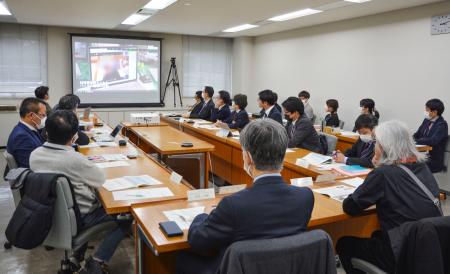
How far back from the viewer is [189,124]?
6383mm

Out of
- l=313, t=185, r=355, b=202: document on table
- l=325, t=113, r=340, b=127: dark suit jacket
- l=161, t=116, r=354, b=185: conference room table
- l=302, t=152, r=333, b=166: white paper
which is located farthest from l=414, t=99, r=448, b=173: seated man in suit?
l=313, t=185, r=355, b=202: document on table

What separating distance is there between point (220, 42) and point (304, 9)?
4348 mm

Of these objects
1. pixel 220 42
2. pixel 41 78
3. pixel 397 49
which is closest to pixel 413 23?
pixel 397 49

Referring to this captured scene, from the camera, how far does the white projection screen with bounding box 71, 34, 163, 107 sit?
874 cm

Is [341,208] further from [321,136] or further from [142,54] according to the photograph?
[142,54]

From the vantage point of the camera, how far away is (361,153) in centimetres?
358

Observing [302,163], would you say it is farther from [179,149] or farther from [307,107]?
[307,107]

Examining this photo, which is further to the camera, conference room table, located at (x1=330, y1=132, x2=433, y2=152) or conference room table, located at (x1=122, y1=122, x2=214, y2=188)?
conference room table, located at (x1=330, y1=132, x2=433, y2=152)

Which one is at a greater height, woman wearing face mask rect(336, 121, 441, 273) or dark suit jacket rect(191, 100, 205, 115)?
dark suit jacket rect(191, 100, 205, 115)

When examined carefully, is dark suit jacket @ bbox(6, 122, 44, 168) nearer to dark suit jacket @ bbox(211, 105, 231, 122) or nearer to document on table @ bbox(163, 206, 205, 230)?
document on table @ bbox(163, 206, 205, 230)

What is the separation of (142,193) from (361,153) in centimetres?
214

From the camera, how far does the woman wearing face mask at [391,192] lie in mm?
1943

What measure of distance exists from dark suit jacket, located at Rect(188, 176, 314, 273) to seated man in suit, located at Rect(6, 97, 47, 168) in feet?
6.88

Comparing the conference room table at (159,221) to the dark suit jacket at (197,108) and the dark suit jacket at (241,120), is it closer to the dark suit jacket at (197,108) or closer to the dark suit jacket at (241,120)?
the dark suit jacket at (241,120)
